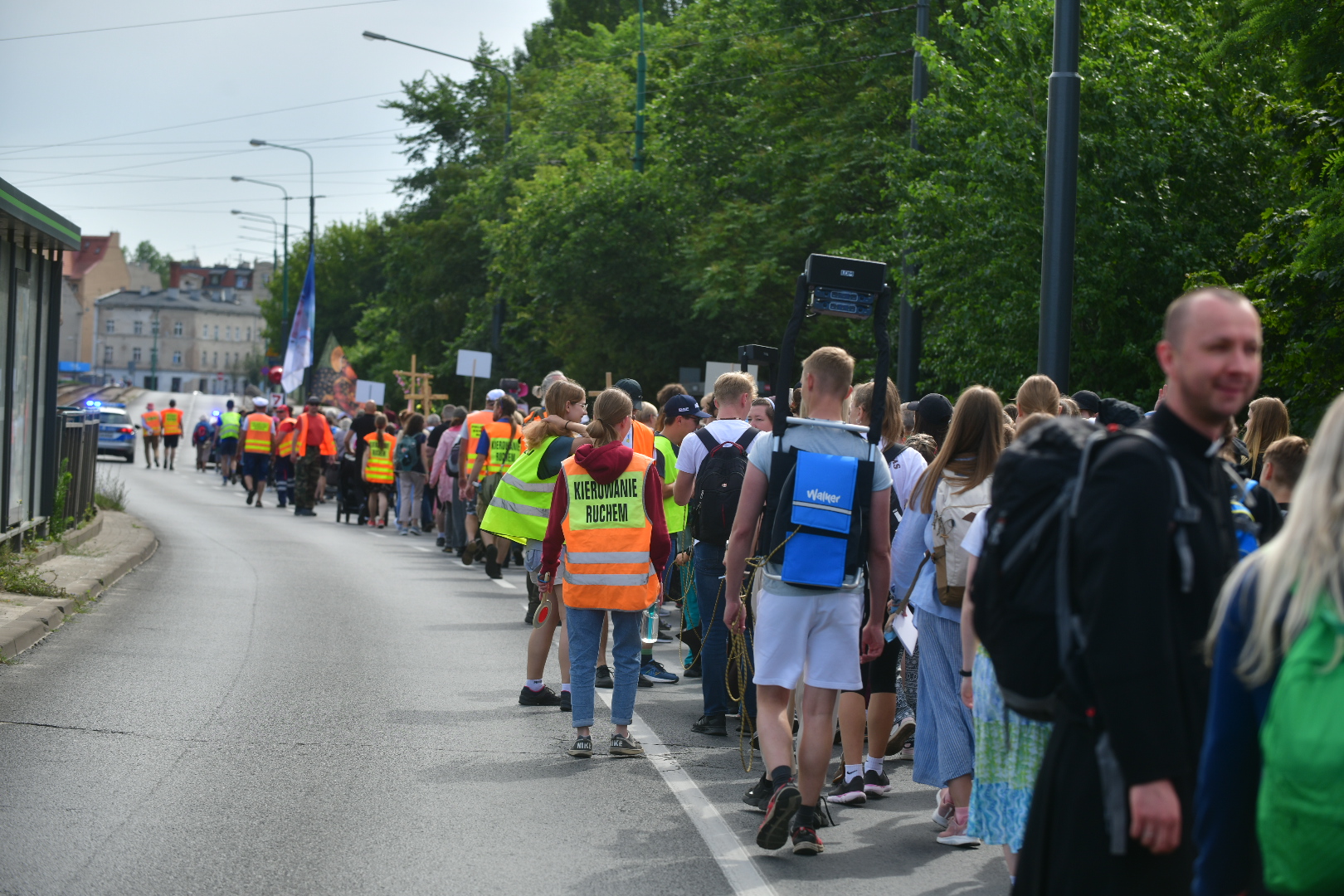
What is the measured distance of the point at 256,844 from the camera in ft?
18.7

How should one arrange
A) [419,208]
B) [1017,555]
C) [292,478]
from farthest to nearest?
[419,208], [292,478], [1017,555]

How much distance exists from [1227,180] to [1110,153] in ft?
5.68

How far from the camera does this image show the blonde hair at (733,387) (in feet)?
27.7

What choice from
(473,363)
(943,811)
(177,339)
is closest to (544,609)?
(943,811)

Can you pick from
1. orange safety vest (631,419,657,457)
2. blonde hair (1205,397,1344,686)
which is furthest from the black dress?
orange safety vest (631,419,657,457)

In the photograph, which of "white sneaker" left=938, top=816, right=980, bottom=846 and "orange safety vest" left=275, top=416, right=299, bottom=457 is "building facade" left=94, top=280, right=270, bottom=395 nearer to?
"orange safety vest" left=275, top=416, right=299, bottom=457

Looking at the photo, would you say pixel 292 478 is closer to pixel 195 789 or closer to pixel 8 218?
pixel 8 218

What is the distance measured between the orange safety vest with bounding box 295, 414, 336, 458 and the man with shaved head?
2512 centimetres

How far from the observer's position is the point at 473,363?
29.5 meters

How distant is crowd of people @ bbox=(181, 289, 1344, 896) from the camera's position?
2654 millimetres

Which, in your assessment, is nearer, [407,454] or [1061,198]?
[1061,198]

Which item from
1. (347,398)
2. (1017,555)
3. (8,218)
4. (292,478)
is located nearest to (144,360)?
(347,398)

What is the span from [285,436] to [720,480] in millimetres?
22483

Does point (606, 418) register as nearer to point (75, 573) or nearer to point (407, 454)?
point (75, 573)
